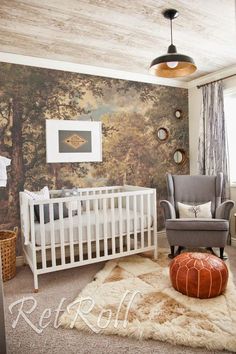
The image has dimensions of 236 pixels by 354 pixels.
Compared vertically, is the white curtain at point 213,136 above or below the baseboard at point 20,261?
above

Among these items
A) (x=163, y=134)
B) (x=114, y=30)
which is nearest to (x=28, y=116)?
(x=114, y=30)

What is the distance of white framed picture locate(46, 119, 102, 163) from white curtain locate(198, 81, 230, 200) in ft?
4.97

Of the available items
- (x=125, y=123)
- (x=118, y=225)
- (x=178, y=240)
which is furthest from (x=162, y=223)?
(x=125, y=123)

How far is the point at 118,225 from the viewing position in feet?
9.73

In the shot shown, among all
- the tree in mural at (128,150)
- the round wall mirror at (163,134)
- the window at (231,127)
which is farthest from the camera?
the round wall mirror at (163,134)

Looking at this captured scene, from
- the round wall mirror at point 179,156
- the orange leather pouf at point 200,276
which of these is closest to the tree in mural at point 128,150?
the round wall mirror at point 179,156

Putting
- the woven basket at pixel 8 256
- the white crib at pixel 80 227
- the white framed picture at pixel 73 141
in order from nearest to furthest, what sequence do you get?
1. the white crib at pixel 80 227
2. the woven basket at pixel 8 256
3. the white framed picture at pixel 73 141

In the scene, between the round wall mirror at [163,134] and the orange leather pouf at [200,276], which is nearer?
the orange leather pouf at [200,276]

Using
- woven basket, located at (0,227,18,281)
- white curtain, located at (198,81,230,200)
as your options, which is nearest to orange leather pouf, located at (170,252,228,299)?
white curtain, located at (198,81,230,200)

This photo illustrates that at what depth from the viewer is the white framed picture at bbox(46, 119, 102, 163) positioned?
10.7 feet

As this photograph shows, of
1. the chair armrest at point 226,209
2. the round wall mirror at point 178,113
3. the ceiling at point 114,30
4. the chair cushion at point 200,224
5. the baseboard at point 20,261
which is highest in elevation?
the ceiling at point 114,30

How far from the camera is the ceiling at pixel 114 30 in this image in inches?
84.4

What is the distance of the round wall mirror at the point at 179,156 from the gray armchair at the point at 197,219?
0.59 meters

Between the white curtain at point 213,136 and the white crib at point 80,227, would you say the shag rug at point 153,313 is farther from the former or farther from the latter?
the white curtain at point 213,136
